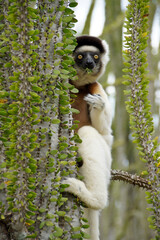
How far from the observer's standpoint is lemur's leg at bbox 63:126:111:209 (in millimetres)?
3175

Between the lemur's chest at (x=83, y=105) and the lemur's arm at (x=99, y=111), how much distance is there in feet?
0.09

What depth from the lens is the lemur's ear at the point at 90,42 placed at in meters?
4.49

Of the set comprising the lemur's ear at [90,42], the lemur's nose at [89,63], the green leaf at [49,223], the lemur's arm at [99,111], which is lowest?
the green leaf at [49,223]

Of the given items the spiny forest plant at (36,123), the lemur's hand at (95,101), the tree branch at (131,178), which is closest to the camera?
the spiny forest plant at (36,123)

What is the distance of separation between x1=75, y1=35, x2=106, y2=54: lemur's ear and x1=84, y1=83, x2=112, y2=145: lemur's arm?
0.66 meters

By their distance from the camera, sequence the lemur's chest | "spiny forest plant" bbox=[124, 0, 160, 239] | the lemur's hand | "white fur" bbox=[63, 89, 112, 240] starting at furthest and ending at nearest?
1. the lemur's chest
2. the lemur's hand
3. "white fur" bbox=[63, 89, 112, 240]
4. "spiny forest plant" bbox=[124, 0, 160, 239]

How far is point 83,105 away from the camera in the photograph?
4133mm

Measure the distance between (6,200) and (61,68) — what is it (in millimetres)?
861

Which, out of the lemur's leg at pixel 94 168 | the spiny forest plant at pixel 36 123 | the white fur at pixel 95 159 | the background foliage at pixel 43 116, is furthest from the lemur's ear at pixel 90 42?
the spiny forest plant at pixel 36 123

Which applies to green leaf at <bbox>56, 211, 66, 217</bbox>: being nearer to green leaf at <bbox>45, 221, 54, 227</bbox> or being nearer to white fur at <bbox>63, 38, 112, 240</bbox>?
green leaf at <bbox>45, 221, 54, 227</bbox>

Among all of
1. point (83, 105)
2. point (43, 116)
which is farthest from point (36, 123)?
point (83, 105)

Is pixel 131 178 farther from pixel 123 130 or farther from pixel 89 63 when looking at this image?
pixel 123 130

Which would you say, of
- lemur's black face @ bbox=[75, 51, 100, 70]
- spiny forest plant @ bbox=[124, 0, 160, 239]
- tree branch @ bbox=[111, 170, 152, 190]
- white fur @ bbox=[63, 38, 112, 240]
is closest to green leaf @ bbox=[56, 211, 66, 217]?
spiny forest plant @ bbox=[124, 0, 160, 239]

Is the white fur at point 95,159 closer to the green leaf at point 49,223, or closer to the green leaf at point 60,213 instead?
the green leaf at point 60,213
